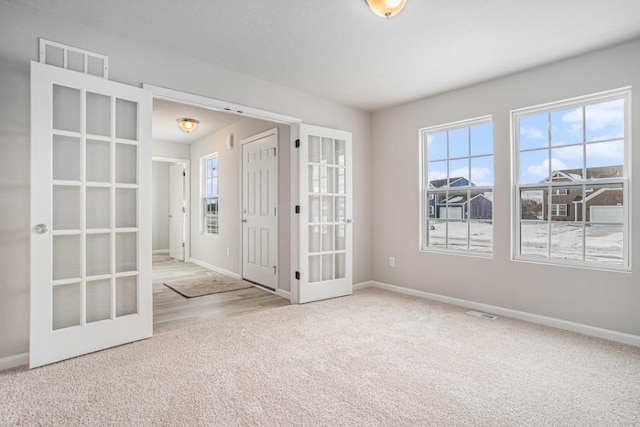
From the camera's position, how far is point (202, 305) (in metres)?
4.06

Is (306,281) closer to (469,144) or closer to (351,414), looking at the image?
(351,414)

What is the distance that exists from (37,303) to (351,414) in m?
2.26

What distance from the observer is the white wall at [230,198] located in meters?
4.50

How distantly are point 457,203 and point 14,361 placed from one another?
441cm

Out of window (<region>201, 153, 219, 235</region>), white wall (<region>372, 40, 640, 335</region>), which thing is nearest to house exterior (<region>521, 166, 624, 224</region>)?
white wall (<region>372, 40, 640, 335</region>)

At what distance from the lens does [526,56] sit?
313cm

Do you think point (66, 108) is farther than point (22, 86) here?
Yes

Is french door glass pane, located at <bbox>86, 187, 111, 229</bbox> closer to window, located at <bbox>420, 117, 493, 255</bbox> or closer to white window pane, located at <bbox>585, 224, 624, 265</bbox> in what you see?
window, located at <bbox>420, 117, 493, 255</bbox>

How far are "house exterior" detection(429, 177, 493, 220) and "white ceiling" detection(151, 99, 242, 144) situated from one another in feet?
10.7

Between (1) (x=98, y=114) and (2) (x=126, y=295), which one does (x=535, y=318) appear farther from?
(1) (x=98, y=114)

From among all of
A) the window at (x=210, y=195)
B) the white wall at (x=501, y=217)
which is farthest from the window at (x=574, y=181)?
the window at (x=210, y=195)

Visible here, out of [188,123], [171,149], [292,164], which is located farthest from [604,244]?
[171,149]

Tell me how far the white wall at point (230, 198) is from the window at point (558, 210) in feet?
9.64

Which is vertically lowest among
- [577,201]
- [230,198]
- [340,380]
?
[340,380]
